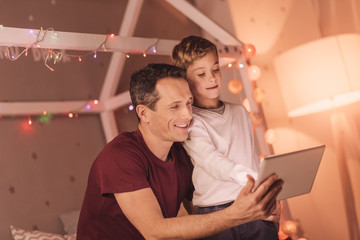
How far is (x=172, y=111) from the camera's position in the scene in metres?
1.57

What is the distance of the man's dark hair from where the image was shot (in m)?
1.60

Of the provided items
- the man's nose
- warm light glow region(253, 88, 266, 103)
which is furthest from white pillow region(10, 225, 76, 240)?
warm light glow region(253, 88, 266, 103)

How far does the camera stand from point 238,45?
8.62ft

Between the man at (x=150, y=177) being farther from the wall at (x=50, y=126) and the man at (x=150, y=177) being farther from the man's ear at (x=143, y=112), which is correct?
the wall at (x=50, y=126)

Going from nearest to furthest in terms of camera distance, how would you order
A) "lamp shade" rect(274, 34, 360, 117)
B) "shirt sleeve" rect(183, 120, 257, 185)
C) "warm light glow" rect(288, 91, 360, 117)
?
"shirt sleeve" rect(183, 120, 257, 185) → "lamp shade" rect(274, 34, 360, 117) → "warm light glow" rect(288, 91, 360, 117)

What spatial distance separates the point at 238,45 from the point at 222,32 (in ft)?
0.43

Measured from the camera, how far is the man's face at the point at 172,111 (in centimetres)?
155

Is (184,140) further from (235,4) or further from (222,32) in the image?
(235,4)

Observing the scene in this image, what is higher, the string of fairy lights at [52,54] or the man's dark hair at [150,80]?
the string of fairy lights at [52,54]

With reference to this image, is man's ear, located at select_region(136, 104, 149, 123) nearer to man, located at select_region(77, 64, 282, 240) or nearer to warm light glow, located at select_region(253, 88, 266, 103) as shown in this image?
man, located at select_region(77, 64, 282, 240)

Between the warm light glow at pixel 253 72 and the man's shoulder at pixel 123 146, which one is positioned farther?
the warm light glow at pixel 253 72

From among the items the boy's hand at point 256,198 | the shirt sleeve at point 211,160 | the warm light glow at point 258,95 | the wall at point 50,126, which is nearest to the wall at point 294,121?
the warm light glow at point 258,95

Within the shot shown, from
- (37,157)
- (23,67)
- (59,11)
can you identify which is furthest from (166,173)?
(59,11)

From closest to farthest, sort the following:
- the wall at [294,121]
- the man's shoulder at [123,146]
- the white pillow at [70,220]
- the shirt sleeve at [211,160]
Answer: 1. the shirt sleeve at [211,160]
2. the man's shoulder at [123,146]
3. the white pillow at [70,220]
4. the wall at [294,121]
